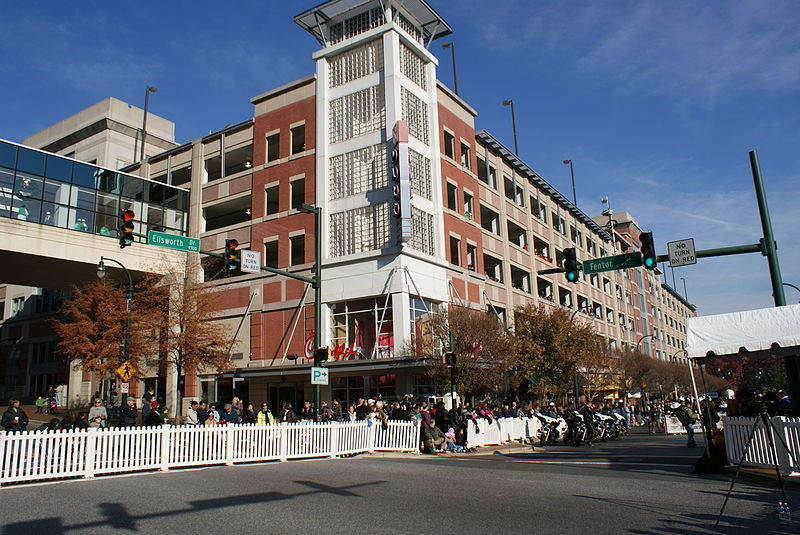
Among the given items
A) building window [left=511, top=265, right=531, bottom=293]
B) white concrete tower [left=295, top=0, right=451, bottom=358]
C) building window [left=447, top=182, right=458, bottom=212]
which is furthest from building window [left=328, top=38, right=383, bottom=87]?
building window [left=511, top=265, right=531, bottom=293]

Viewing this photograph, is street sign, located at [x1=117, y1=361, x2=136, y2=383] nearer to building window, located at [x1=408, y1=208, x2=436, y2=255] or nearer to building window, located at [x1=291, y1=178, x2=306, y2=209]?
building window, located at [x1=408, y1=208, x2=436, y2=255]

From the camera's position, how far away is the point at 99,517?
819 cm

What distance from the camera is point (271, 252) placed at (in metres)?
37.8

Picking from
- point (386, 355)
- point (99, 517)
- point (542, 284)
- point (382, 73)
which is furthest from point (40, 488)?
point (542, 284)

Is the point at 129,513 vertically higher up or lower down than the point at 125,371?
lower down

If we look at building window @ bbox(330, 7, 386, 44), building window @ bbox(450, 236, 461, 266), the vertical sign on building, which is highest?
building window @ bbox(330, 7, 386, 44)

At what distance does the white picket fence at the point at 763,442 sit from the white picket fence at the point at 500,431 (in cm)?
1048

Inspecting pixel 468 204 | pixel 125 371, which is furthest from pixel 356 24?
pixel 125 371

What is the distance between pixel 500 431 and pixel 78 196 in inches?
1082

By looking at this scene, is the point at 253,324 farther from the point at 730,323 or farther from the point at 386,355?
the point at 730,323

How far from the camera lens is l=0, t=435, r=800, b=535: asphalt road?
745cm

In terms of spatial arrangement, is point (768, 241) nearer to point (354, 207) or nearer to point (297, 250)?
point (354, 207)

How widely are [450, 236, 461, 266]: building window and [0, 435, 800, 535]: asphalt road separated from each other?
24.2m

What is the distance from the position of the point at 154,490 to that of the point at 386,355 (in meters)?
21.1
